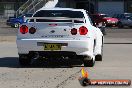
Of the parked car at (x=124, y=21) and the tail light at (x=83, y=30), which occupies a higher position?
the tail light at (x=83, y=30)

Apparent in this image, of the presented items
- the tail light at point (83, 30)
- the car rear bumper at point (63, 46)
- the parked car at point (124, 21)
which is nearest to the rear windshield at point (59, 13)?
the tail light at point (83, 30)

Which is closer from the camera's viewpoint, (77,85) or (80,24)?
(77,85)

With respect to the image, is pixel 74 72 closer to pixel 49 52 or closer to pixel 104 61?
pixel 49 52

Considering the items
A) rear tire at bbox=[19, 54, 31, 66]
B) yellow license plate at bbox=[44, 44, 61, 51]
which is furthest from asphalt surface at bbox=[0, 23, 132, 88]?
yellow license plate at bbox=[44, 44, 61, 51]

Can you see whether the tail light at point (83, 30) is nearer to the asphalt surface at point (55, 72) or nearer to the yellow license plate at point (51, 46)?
the yellow license plate at point (51, 46)

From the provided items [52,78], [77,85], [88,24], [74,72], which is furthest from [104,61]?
[77,85]

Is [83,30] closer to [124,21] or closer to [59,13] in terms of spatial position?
[59,13]

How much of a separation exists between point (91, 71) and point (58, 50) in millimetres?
1123

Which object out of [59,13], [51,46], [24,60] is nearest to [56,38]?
[51,46]

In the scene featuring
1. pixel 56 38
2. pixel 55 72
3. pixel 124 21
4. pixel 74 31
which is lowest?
pixel 124 21

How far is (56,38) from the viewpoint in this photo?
43.6 ft

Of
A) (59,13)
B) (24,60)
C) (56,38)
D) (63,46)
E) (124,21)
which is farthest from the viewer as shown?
(124,21)

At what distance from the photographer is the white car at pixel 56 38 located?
13203 millimetres

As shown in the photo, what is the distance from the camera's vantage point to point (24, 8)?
55.3m
